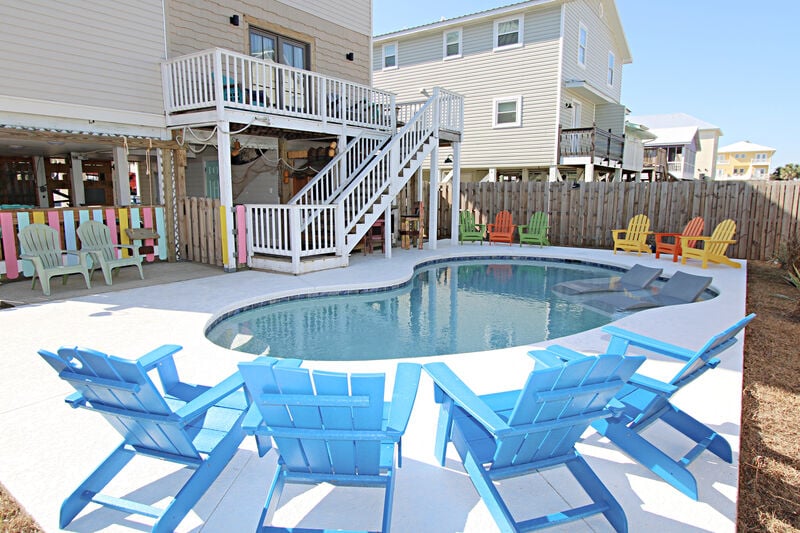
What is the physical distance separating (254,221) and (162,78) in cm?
323

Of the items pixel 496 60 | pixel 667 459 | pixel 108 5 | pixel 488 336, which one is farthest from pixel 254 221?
pixel 496 60

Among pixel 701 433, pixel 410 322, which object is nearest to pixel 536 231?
pixel 410 322

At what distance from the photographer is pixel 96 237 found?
8250 mm

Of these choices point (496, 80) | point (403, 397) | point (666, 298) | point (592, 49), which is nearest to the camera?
point (403, 397)

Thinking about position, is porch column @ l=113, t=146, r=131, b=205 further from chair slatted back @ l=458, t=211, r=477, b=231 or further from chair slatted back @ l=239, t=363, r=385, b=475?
chair slatted back @ l=239, t=363, r=385, b=475

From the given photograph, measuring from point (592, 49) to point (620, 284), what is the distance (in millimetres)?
13735

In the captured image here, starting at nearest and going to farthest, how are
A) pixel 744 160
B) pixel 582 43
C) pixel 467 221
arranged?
pixel 467 221 < pixel 582 43 < pixel 744 160

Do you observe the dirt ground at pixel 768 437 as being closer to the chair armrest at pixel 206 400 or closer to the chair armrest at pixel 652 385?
the chair armrest at pixel 652 385

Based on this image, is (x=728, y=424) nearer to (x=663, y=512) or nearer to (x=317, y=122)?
(x=663, y=512)

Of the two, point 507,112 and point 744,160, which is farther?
point 744,160

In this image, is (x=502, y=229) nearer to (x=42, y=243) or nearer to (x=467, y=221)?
(x=467, y=221)

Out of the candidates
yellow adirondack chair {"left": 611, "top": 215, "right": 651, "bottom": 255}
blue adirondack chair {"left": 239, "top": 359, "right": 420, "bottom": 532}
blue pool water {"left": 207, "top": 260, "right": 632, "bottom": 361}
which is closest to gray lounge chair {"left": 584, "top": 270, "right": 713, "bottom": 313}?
blue pool water {"left": 207, "top": 260, "right": 632, "bottom": 361}

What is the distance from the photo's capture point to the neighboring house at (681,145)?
31.0m

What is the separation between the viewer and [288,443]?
225 cm
